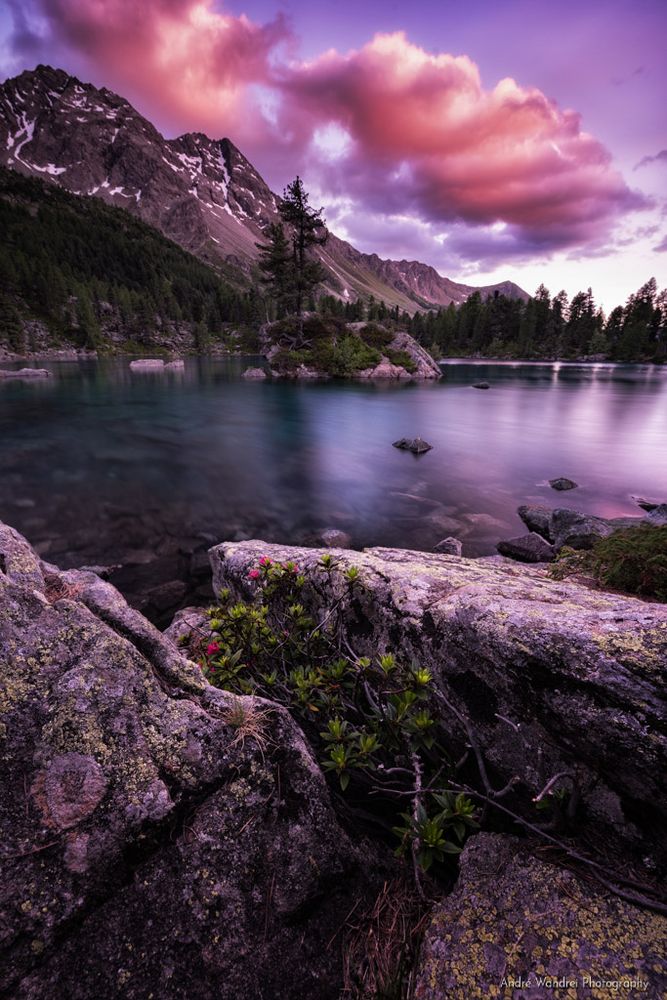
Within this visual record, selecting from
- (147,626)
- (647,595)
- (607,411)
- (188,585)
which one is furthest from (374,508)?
(607,411)

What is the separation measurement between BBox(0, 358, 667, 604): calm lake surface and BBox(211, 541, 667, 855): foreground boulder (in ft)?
28.0

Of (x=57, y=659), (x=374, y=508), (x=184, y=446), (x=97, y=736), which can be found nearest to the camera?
(x=97, y=736)

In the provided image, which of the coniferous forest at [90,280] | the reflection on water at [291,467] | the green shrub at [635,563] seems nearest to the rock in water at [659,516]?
the reflection on water at [291,467]

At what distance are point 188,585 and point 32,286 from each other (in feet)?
505

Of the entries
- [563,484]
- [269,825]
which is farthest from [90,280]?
[269,825]

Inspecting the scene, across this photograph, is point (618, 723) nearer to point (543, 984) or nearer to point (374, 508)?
point (543, 984)

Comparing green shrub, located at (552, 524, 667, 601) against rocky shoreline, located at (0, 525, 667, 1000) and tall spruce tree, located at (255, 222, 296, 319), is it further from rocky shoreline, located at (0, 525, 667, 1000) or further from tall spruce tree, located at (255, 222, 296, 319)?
tall spruce tree, located at (255, 222, 296, 319)

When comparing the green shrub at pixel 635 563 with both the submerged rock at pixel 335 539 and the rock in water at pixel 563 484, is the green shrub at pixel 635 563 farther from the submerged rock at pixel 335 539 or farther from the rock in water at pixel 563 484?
the rock in water at pixel 563 484

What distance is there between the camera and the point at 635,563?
6023 mm

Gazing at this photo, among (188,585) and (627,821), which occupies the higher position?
(627,821)

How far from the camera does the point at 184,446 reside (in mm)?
22500

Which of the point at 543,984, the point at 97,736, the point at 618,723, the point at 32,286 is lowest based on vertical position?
the point at 543,984

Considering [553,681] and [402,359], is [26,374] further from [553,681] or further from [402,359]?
[553,681]

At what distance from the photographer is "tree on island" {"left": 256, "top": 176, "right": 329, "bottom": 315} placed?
178 ft
